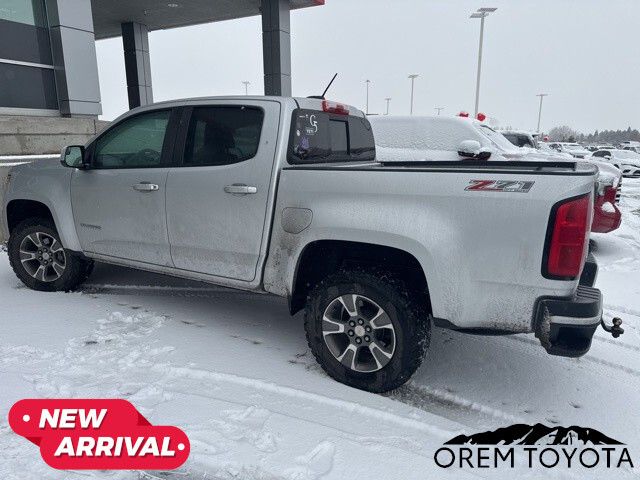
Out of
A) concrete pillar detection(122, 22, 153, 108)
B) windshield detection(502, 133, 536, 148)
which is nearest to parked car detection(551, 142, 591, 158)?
windshield detection(502, 133, 536, 148)

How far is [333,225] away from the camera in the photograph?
2.96 meters

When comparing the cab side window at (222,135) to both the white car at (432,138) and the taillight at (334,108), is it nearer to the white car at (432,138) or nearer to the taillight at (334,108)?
the taillight at (334,108)

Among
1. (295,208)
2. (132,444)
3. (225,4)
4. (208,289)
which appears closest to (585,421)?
(295,208)

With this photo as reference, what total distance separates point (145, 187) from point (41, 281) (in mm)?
1847

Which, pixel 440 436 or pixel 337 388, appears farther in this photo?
pixel 337 388

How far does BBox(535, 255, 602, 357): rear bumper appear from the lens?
2443mm

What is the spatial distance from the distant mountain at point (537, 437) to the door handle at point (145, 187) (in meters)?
2.82

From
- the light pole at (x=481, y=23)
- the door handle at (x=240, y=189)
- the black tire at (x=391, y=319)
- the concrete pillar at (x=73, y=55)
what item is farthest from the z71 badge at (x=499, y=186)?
the light pole at (x=481, y=23)

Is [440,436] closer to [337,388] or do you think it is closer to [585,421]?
[337,388]

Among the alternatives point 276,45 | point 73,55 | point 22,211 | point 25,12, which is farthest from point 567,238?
point 276,45

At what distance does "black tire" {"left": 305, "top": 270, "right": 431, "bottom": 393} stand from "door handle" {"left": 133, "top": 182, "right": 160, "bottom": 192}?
1.65m

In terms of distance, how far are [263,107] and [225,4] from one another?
41.4 feet

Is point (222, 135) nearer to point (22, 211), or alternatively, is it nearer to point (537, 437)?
point (22, 211)

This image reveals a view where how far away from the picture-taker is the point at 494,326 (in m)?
2.62
